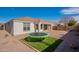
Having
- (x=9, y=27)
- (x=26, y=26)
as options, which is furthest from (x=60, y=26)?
(x=9, y=27)

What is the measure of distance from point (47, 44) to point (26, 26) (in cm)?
91

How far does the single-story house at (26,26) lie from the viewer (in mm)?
6699

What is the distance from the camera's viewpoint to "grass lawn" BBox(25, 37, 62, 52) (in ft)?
22.0

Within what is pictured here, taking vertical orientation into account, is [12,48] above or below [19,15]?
below

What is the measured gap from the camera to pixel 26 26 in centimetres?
686

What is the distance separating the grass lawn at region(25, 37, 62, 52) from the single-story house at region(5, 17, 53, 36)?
0.39 m

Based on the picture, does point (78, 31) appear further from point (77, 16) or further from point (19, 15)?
point (19, 15)

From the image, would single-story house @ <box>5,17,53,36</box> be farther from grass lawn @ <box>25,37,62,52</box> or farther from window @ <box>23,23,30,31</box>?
grass lawn @ <box>25,37,62,52</box>

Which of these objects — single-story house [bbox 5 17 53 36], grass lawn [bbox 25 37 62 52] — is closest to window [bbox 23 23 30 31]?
single-story house [bbox 5 17 53 36]
